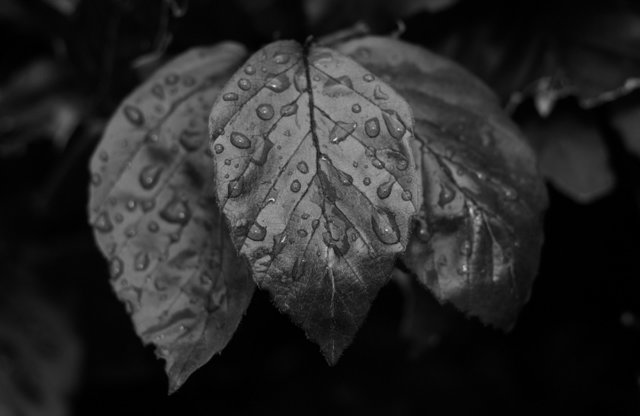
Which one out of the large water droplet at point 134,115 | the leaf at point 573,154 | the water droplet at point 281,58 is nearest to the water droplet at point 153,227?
the large water droplet at point 134,115

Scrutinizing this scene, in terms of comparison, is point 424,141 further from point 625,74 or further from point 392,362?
point 392,362

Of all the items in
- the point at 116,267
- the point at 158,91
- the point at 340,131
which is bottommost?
the point at 116,267

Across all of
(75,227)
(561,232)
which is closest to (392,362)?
(561,232)

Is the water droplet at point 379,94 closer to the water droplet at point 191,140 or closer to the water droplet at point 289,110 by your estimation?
the water droplet at point 289,110

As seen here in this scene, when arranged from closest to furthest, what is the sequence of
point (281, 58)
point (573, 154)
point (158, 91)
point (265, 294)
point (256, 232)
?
point (256, 232) < point (281, 58) < point (158, 91) < point (573, 154) < point (265, 294)

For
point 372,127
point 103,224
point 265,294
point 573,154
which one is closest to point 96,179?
point 103,224

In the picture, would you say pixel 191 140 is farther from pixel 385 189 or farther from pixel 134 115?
pixel 385 189
